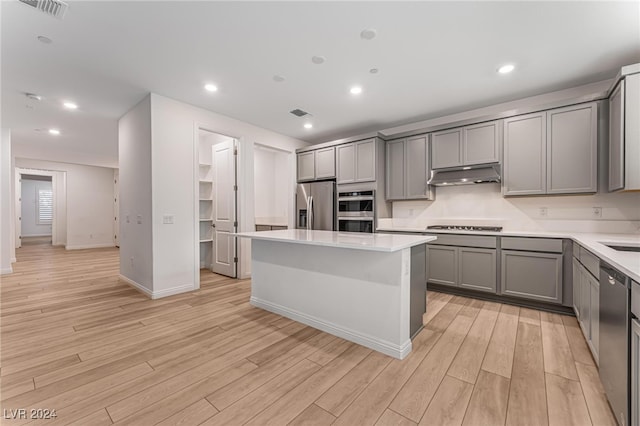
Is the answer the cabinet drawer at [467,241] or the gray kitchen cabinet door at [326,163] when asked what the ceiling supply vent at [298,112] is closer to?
the gray kitchen cabinet door at [326,163]

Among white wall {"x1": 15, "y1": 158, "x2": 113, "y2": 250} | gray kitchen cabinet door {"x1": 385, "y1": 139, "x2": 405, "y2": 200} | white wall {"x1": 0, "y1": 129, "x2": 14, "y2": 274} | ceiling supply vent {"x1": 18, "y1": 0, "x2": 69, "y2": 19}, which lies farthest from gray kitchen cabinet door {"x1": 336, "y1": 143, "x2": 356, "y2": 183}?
white wall {"x1": 15, "y1": 158, "x2": 113, "y2": 250}

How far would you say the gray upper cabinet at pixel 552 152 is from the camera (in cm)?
299

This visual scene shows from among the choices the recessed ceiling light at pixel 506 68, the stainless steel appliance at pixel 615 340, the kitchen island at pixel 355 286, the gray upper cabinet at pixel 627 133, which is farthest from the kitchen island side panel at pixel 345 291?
the recessed ceiling light at pixel 506 68

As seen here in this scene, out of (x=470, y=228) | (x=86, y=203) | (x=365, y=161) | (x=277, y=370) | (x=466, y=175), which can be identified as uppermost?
(x=365, y=161)

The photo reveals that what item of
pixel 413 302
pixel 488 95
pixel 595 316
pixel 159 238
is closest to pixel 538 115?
pixel 488 95

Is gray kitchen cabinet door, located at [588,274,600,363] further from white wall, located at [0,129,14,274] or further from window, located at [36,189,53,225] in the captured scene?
window, located at [36,189,53,225]

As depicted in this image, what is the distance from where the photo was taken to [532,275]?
3074 mm

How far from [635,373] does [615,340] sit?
0.31m

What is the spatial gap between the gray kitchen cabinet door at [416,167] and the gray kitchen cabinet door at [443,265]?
93 centimetres

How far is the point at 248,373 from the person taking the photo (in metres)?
1.87

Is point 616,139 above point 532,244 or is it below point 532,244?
above

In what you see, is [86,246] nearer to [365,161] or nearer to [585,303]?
[365,161]

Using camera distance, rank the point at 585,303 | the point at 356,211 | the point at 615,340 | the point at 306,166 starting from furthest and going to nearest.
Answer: the point at 306,166 → the point at 356,211 → the point at 585,303 → the point at 615,340

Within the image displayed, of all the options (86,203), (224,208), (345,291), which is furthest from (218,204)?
(86,203)
